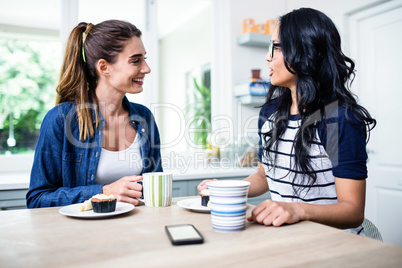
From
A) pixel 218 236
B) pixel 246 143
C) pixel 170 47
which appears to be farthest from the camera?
pixel 170 47

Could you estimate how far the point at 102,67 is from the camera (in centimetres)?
168

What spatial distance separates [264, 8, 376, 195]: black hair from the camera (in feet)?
4.09

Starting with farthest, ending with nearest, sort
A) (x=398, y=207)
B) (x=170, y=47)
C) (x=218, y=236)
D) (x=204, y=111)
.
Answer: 1. (x=170, y=47)
2. (x=204, y=111)
3. (x=398, y=207)
4. (x=218, y=236)

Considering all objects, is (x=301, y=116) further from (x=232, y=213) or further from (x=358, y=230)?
(x=232, y=213)

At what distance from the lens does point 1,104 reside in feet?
10.0

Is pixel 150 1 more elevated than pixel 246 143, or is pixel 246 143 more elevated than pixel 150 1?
pixel 150 1

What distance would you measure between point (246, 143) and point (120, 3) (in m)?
1.72

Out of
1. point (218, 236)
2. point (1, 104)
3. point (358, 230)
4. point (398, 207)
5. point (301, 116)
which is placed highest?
point (1, 104)

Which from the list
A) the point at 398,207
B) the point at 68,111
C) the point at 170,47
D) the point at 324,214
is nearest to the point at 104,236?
the point at 324,214

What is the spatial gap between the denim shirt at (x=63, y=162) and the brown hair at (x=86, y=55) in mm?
77

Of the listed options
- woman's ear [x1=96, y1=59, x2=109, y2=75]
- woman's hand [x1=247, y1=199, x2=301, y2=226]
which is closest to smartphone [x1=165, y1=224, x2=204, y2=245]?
woman's hand [x1=247, y1=199, x2=301, y2=226]

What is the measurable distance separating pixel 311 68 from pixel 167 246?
91 cm

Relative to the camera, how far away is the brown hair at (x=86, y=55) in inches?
62.6

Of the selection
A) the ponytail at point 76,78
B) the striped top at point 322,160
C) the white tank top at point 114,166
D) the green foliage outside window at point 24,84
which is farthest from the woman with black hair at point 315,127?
the green foliage outside window at point 24,84
